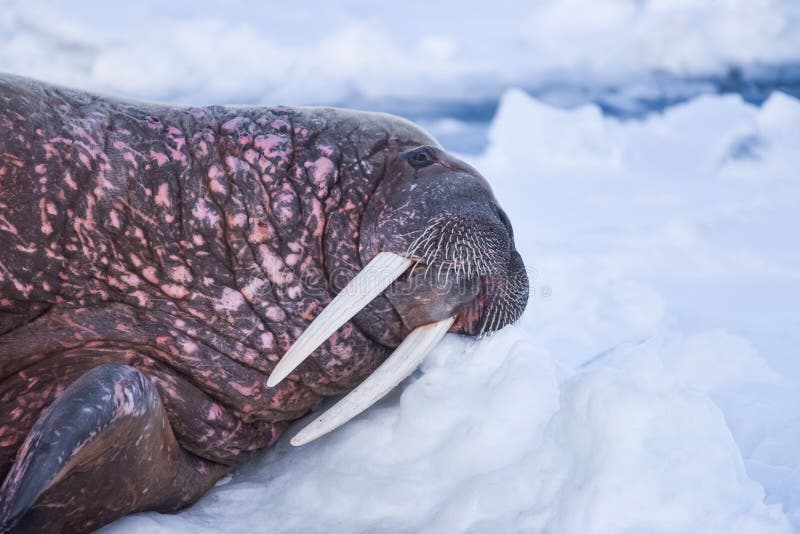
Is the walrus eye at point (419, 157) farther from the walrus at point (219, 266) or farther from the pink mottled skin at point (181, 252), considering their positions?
the pink mottled skin at point (181, 252)

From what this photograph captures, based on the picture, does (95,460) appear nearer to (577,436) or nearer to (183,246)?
(183,246)

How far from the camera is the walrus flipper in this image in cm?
213

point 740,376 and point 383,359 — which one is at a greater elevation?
point 383,359

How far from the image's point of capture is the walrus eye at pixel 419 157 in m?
3.28

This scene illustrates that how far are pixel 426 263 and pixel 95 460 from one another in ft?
4.78

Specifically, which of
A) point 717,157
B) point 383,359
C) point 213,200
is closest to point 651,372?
point 383,359

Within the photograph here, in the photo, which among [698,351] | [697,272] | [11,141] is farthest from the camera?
[697,272]

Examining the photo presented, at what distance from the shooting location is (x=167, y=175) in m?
3.04

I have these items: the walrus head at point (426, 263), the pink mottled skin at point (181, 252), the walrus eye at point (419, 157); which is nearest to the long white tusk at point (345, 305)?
the walrus head at point (426, 263)

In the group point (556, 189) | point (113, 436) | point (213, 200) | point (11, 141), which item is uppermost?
point (11, 141)

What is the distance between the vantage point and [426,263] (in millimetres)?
3113

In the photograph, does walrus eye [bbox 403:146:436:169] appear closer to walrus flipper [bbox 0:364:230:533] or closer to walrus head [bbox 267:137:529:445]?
walrus head [bbox 267:137:529:445]

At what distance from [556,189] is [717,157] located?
2.47 m

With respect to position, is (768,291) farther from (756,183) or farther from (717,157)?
(717,157)
